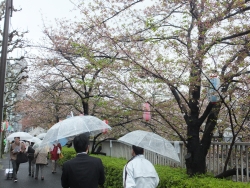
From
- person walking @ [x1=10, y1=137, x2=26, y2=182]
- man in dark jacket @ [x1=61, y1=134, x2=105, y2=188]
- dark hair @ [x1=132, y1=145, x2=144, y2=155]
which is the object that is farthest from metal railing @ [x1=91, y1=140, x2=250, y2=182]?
person walking @ [x1=10, y1=137, x2=26, y2=182]

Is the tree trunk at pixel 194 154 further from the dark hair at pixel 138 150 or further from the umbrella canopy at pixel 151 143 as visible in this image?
the dark hair at pixel 138 150

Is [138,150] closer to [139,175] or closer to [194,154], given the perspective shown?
[139,175]

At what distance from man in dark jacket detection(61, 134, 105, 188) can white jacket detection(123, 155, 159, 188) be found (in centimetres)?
52

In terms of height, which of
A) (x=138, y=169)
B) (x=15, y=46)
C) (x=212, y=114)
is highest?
(x=15, y=46)

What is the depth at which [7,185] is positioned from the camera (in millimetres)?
11680

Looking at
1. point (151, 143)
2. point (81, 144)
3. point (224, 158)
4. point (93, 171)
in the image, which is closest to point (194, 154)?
point (224, 158)

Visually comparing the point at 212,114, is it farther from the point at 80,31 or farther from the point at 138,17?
the point at 80,31

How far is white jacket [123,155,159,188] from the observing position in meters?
4.52

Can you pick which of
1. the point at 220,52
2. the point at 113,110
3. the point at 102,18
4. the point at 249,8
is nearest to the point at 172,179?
the point at 220,52

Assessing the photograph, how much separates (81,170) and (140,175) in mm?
956

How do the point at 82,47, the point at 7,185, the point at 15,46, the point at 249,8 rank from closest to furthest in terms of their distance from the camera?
1. the point at 249,8
2. the point at 82,47
3. the point at 7,185
4. the point at 15,46

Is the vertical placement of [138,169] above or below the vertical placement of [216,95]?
below

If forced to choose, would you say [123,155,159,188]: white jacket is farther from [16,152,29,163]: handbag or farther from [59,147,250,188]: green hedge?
[16,152,29,163]: handbag

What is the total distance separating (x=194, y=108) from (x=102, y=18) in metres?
3.36
